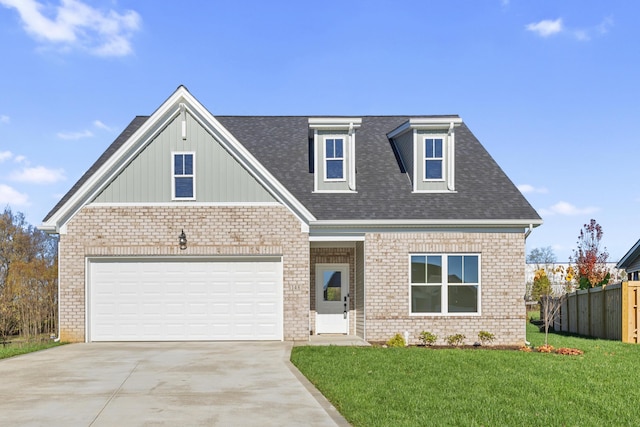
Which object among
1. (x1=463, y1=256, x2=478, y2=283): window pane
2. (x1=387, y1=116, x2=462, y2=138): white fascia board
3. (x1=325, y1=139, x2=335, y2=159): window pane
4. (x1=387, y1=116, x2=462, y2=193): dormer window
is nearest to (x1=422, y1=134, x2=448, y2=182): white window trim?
(x1=387, y1=116, x2=462, y2=193): dormer window

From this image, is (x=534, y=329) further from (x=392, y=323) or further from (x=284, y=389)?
(x=284, y=389)

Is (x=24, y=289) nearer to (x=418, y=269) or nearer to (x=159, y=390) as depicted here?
(x=418, y=269)

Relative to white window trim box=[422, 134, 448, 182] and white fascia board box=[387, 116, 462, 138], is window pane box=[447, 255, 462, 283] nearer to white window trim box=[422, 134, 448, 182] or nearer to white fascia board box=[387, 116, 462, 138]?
white window trim box=[422, 134, 448, 182]

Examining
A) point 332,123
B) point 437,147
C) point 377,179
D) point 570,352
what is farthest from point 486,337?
point 332,123

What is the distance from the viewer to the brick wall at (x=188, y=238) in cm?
1894

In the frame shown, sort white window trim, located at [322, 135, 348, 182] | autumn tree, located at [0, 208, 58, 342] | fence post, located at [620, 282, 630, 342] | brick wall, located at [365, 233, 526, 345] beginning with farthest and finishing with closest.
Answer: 1. autumn tree, located at [0, 208, 58, 342]
2. white window trim, located at [322, 135, 348, 182]
3. fence post, located at [620, 282, 630, 342]
4. brick wall, located at [365, 233, 526, 345]

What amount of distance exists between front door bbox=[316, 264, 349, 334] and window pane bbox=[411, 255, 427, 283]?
9.16 ft

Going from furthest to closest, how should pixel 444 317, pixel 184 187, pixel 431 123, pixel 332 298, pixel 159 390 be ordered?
pixel 332 298 < pixel 431 123 < pixel 444 317 < pixel 184 187 < pixel 159 390

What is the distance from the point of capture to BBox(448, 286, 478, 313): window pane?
772 inches

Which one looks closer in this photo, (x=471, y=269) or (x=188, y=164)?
(x=188, y=164)

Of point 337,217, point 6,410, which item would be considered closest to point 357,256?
point 337,217

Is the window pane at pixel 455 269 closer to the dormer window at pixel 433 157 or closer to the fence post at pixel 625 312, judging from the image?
the dormer window at pixel 433 157

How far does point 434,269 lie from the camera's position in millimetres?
19672

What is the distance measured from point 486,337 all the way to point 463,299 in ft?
4.05
